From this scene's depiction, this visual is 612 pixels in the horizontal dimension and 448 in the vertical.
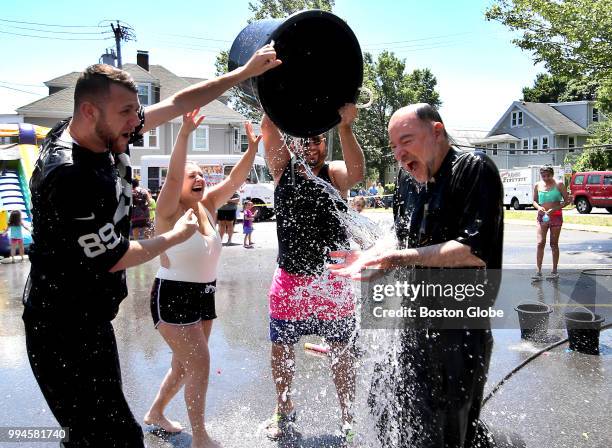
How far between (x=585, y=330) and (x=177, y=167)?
161 inches

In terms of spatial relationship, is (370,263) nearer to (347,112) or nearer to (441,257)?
(441,257)

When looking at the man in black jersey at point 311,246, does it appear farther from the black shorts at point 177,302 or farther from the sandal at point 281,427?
the black shorts at point 177,302

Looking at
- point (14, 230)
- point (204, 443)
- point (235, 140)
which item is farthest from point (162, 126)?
point (204, 443)

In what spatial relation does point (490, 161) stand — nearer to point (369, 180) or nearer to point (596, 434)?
point (596, 434)

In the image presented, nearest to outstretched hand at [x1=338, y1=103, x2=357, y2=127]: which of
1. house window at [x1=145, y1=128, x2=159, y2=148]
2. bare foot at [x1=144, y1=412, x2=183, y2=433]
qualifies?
bare foot at [x1=144, y1=412, x2=183, y2=433]

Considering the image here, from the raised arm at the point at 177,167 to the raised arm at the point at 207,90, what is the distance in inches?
13.1

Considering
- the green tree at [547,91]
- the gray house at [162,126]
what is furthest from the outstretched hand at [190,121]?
the green tree at [547,91]

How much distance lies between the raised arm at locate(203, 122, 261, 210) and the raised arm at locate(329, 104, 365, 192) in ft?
1.91

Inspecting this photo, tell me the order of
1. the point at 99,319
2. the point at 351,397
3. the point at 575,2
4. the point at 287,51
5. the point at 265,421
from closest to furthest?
the point at 99,319 < the point at 287,51 < the point at 351,397 < the point at 265,421 < the point at 575,2

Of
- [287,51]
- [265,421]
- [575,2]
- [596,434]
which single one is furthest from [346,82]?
[575,2]

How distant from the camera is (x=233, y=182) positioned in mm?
3699

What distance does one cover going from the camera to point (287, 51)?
2.64m

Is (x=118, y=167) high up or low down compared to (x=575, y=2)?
down

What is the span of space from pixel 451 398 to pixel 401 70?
2152 inches
